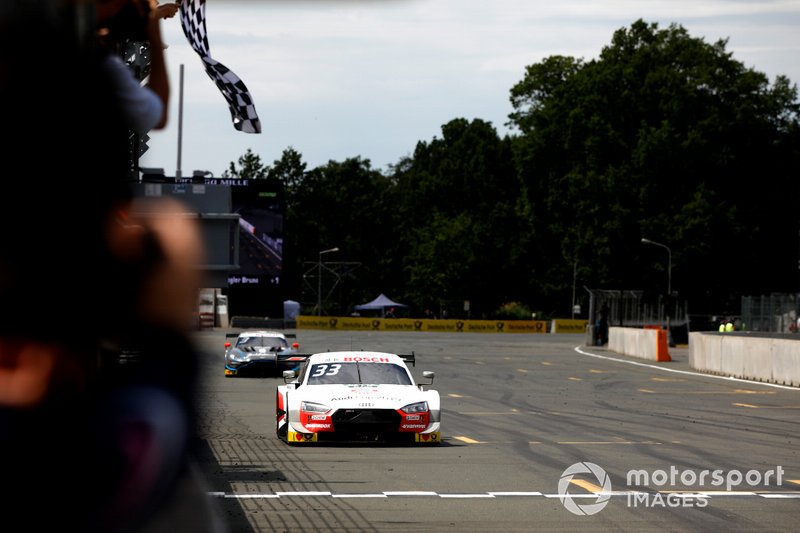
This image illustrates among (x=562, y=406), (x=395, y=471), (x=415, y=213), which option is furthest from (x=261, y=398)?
(x=415, y=213)

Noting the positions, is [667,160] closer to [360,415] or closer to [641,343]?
[641,343]

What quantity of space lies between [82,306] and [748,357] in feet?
121

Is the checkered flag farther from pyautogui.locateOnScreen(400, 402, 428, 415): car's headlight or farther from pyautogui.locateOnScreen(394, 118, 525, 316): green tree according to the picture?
pyautogui.locateOnScreen(394, 118, 525, 316): green tree

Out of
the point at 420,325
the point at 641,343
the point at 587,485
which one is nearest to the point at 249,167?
the point at 420,325

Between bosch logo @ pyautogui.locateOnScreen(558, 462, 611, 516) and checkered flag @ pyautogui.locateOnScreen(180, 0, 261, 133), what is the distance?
5.10 meters

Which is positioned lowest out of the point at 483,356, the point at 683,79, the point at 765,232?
the point at 483,356

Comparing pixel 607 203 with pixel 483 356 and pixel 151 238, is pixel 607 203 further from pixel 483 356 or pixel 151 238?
pixel 151 238

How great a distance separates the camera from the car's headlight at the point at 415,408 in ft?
58.1

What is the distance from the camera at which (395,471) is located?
14617 mm

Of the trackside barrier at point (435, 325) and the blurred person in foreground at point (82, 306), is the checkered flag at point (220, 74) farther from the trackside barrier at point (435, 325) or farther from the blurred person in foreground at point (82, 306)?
the trackside barrier at point (435, 325)

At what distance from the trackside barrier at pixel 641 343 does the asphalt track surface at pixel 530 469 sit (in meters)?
22.9

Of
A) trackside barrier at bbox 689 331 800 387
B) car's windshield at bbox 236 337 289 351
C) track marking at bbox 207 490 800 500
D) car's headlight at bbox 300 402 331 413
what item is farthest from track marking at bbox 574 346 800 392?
track marking at bbox 207 490 800 500

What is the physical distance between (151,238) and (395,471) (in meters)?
12.9

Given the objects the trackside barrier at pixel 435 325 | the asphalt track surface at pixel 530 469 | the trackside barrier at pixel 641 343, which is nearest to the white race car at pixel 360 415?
the asphalt track surface at pixel 530 469
